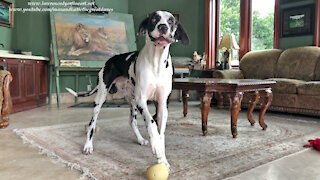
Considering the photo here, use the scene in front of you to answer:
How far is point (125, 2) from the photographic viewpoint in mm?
6938

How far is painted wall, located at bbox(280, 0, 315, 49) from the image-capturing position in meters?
4.89

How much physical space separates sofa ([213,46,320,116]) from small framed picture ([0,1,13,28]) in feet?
14.4

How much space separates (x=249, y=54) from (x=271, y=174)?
407 cm

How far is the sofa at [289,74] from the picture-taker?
3918mm

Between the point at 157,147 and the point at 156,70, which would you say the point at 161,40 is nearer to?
the point at 156,70

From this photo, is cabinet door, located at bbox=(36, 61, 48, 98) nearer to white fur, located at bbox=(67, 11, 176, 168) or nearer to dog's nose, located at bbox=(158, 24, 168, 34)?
white fur, located at bbox=(67, 11, 176, 168)

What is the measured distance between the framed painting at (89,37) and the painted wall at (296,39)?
336 cm

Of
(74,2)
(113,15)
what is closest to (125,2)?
(113,15)

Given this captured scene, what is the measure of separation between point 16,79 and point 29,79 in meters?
0.44

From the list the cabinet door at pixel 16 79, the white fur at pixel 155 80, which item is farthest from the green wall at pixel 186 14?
the white fur at pixel 155 80

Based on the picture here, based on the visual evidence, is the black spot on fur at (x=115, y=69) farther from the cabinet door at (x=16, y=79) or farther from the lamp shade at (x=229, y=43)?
the lamp shade at (x=229, y=43)

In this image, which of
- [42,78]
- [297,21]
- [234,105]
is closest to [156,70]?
[234,105]

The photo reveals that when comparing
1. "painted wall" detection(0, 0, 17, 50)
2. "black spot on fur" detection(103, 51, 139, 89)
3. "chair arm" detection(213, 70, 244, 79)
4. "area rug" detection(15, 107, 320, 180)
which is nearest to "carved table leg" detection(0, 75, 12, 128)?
"area rug" detection(15, 107, 320, 180)

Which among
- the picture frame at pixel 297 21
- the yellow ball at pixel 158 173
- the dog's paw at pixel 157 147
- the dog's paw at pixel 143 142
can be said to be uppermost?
the picture frame at pixel 297 21
